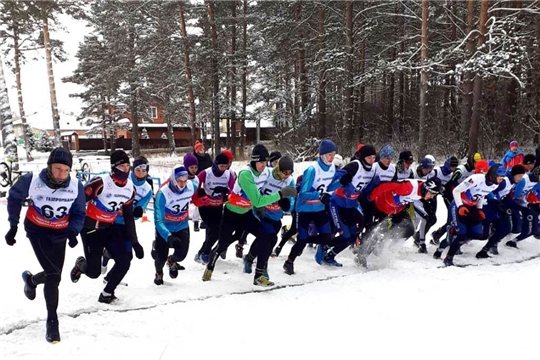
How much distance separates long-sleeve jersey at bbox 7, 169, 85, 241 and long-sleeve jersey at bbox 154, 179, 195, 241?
1.29 meters

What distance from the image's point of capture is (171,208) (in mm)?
5641

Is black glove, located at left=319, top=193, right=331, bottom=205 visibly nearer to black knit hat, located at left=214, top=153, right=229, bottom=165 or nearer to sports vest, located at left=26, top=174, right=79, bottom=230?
black knit hat, located at left=214, top=153, right=229, bottom=165

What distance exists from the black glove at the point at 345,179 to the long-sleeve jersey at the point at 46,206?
3729 millimetres

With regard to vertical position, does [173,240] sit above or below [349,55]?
below

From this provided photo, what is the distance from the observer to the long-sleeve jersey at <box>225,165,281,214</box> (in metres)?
5.53

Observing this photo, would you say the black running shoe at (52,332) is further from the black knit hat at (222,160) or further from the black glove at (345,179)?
the black glove at (345,179)

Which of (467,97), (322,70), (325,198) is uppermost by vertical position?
(322,70)

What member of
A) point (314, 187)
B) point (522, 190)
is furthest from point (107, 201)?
point (522, 190)

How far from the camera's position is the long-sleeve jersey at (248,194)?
5531 millimetres

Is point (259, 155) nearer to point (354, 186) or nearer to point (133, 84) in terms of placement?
point (354, 186)

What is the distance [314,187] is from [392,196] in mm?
1441

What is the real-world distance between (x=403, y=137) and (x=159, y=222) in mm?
18343

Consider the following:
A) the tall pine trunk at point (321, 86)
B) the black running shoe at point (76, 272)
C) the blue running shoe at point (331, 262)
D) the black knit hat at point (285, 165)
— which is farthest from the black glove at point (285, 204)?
the tall pine trunk at point (321, 86)

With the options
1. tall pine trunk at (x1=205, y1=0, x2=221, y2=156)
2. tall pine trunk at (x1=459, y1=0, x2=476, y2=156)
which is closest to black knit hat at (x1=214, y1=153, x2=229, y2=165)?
tall pine trunk at (x1=459, y1=0, x2=476, y2=156)
